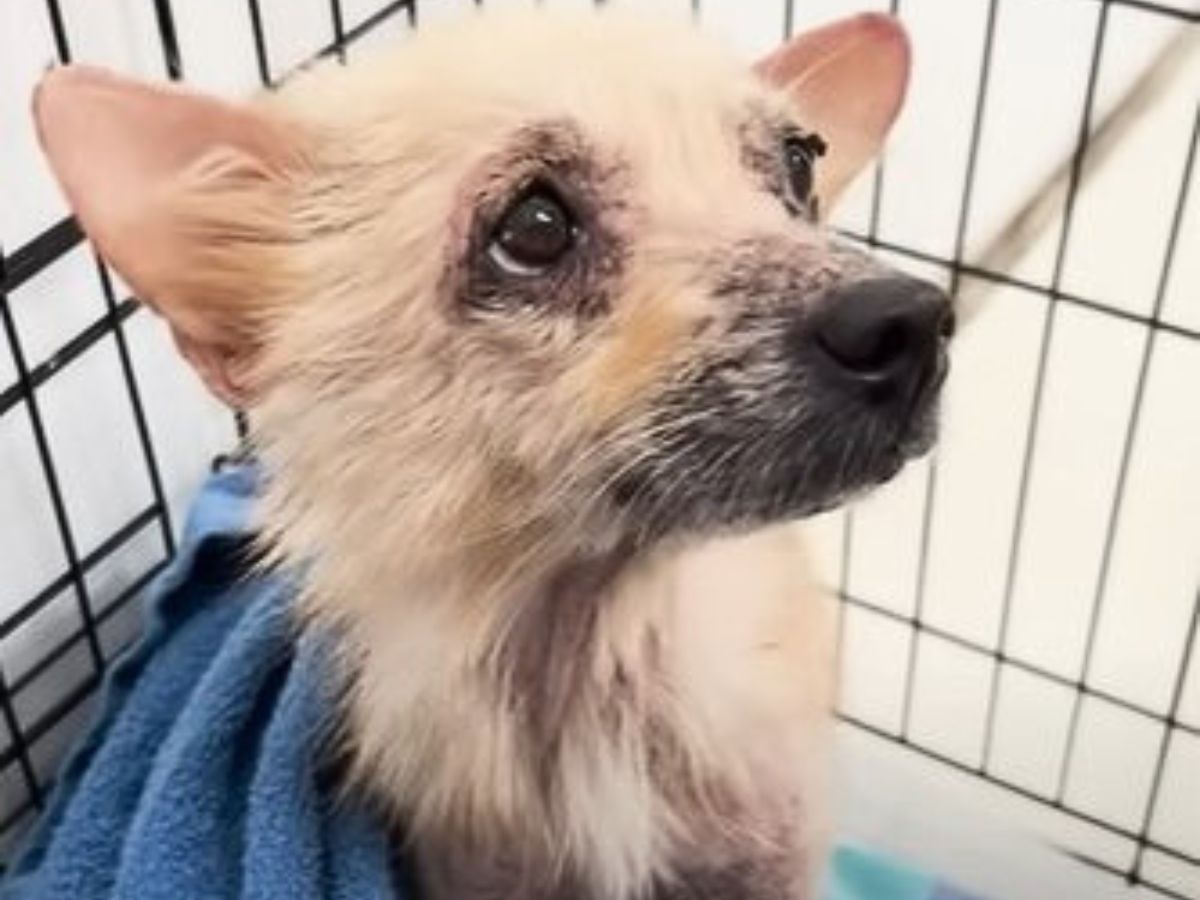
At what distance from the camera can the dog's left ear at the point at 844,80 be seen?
0.97 metres

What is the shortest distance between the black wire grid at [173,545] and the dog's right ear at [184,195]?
0.30 meters

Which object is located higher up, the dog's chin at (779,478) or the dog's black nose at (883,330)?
the dog's black nose at (883,330)

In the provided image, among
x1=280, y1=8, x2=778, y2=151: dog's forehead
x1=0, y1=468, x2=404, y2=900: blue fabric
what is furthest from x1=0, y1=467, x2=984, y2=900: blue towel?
x1=280, y1=8, x2=778, y2=151: dog's forehead

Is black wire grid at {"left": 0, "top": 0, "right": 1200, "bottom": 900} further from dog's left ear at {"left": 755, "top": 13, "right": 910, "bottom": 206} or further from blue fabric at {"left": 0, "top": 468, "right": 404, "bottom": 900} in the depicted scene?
dog's left ear at {"left": 755, "top": 13, "right": 910, "bottom": 206}

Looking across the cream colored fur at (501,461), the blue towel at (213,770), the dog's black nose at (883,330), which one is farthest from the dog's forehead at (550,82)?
the blue towel at (213,770)

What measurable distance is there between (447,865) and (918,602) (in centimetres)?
64

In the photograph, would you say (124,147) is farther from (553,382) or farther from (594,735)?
(594,735)

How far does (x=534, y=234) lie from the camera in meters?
0.81

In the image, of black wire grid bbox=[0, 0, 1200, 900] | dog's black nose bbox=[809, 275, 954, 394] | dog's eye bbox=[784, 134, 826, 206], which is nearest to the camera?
dog's black nose bbox=[809, 275, 954, 394]

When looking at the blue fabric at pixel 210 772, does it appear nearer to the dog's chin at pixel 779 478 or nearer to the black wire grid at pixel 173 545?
the black wire grid at pixel 173 545

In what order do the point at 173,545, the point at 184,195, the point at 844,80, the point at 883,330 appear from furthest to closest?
the point at 173,545 → the point at 844,80 → the point at 184,195 → the point at 883,330

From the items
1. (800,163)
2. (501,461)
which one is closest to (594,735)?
(501,461)

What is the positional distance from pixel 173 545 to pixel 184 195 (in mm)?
534

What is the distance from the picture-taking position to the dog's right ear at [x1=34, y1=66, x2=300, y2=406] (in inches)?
31.3
